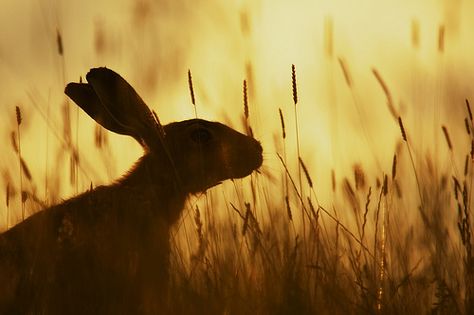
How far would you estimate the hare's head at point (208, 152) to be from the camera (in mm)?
5457

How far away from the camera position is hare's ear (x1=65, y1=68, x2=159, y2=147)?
4.82 meters

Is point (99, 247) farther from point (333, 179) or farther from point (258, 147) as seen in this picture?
point (258, 147)

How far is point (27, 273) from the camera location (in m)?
3.29

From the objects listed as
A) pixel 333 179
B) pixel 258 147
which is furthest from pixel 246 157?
pixel 333 179

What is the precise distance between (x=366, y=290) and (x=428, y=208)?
90 centimetres

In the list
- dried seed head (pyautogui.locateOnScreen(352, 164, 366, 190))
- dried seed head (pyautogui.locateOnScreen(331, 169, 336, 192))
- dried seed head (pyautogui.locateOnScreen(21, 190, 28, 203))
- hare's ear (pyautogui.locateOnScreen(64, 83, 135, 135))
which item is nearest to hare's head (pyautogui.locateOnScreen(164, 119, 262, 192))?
hare's ear (pyautogui.locateOnScreen(64, 83, 135, 135))

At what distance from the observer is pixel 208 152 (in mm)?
5590

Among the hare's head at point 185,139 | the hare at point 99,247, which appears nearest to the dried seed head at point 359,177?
the hare at point 99,247

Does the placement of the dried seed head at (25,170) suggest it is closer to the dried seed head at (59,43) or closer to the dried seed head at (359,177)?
the dried seed head at (59,43)

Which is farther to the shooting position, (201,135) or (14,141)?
(201,135)

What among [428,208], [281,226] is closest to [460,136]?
[428,208]

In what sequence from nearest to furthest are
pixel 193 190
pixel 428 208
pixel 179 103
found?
pixel 428 208 < pixel 179 103 < pixel 193 190

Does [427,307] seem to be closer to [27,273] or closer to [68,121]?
[27,273]

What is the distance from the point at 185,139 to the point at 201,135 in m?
0.15
